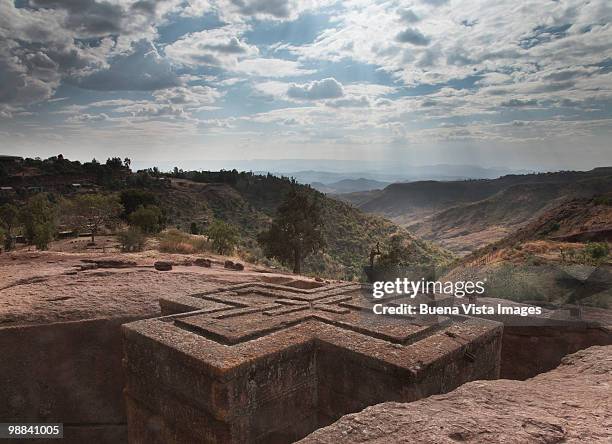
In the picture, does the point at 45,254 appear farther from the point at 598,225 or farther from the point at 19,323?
the point at 598,225

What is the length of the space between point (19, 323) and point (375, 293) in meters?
7.43

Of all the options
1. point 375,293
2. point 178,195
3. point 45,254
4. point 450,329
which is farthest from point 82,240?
point 178,195

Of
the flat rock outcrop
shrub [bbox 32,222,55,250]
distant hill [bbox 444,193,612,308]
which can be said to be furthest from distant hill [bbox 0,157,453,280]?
the flat rock outcrop

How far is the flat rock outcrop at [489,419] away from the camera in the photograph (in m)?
3.22

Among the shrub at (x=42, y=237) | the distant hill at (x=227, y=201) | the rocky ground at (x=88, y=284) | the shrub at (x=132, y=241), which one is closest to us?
the rocky ground at (x=88, y=284)

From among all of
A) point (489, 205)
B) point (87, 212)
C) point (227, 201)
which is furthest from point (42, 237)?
point (489, 205)

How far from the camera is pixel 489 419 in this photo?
354 cm

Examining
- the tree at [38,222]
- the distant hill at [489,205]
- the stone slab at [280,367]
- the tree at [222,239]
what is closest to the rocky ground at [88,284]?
the stone slab at [280,367]

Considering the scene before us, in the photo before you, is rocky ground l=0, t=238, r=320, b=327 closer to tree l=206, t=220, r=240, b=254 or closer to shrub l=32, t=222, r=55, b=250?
tree l=206, t=220, r=240, b=254

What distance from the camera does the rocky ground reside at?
379 inches

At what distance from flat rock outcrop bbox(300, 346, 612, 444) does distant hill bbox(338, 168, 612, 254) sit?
67.2 m

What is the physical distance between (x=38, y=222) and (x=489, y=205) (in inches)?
3561

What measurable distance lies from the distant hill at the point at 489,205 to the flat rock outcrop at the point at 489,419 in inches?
2647

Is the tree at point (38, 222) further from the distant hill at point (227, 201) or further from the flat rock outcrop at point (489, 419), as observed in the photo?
the flat rock outcrop at point (489, 419)
